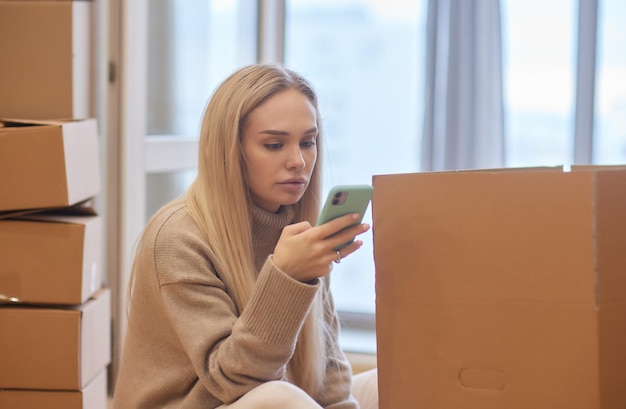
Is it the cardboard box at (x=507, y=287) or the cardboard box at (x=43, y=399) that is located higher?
the cardboard box at (x=507, y=287)

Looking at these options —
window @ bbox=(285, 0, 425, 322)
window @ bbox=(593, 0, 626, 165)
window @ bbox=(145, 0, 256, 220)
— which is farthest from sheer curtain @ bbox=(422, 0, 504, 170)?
window @ bbox=(145, 0, 256, 220)

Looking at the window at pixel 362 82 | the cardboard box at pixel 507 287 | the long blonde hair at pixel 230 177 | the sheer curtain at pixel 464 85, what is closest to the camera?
the cardboard box at pixel 507 287

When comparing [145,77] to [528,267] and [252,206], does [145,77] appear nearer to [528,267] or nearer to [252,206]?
[252,206]

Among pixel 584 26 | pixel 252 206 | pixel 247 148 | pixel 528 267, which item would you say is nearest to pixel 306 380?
pixel 252 206

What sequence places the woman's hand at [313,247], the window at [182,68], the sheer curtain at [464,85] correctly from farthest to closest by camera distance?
the sheer curtain at [464,85] < the window at [182,68] < the woman's hand at [313,247]

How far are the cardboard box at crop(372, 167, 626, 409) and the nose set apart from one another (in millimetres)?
285

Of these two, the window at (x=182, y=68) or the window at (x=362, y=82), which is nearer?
the window at (x=182, y=68)

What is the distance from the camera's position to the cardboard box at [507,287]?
99 cm

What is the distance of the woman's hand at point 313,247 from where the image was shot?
1.15 m

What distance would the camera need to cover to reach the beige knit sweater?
119 cm

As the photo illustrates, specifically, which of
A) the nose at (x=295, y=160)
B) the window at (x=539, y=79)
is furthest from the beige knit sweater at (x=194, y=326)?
the window at (x=539, y=79)

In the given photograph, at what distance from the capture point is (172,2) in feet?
8.94

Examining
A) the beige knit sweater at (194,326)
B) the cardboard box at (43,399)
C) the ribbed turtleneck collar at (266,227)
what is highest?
the ribbed turtleneck collar at (266,227)

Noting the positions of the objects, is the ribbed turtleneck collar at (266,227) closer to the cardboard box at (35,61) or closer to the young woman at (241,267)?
the young woman at (241,267)
